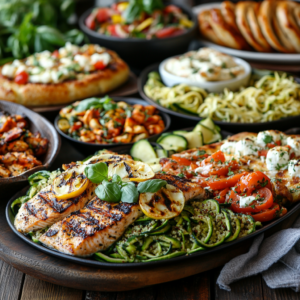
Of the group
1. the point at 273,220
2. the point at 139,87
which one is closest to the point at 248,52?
the point at 139,87

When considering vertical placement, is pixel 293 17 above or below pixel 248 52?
above

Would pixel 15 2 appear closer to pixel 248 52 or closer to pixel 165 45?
pixel 165 45

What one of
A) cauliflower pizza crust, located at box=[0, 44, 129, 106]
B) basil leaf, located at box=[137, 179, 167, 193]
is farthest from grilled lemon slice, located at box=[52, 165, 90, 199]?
cauliflower pizza crust, located at box=[0, 44, 129, 106]

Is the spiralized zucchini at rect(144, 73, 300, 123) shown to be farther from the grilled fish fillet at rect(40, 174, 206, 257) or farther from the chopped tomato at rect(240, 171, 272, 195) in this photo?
the grilled fish fillet at rect(40, 174, 206, 257)

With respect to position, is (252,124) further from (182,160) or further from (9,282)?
(9,282)

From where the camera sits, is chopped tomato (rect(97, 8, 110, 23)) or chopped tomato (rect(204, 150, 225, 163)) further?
chopped tomato (rect(97, 8, 110, 23))

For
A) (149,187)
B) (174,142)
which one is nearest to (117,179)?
(149,187)
